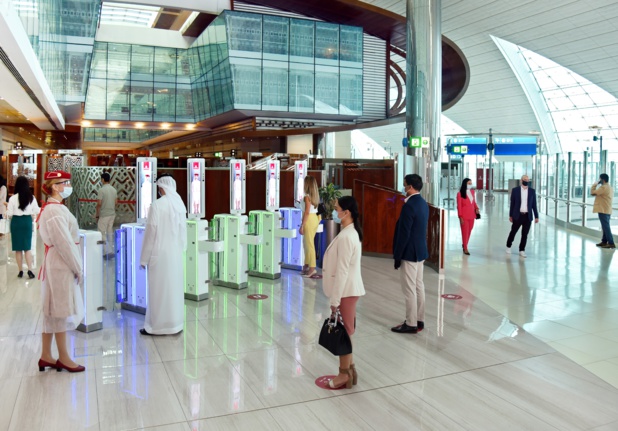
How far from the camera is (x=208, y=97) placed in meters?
27.0

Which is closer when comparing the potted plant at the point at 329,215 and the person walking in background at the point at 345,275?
the person walking in background at the point at 345,275

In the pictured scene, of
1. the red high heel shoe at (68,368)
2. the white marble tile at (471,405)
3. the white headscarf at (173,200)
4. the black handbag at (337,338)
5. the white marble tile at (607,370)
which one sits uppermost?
the white headscarf at (173,200)

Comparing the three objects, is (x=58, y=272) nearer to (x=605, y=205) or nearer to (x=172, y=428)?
(x=172, y=428)

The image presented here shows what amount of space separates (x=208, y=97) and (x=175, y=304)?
2274 cm

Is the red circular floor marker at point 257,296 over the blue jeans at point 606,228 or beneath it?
beneath

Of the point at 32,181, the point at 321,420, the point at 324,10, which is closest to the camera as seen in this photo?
the point at 321,420

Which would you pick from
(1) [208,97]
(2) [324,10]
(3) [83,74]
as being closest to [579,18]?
(2) [324,10]

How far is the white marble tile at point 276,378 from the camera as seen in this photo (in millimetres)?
4031

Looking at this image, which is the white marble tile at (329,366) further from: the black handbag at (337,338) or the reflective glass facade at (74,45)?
the reflective glass facade at (74,45)

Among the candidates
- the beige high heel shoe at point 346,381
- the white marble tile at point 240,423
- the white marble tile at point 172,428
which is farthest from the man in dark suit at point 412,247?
the white marble tile at point 172,428

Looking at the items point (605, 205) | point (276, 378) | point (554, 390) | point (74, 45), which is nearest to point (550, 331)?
point (554, 390)

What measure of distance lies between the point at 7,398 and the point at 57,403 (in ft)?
1.28

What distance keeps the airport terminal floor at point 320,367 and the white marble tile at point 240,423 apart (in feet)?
Result: 0.05

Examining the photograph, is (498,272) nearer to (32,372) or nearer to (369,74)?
(32,372)
